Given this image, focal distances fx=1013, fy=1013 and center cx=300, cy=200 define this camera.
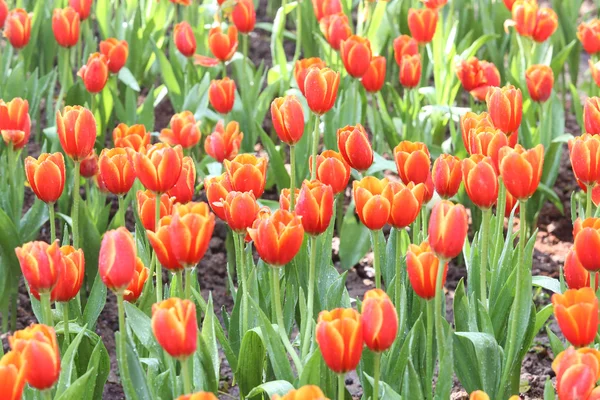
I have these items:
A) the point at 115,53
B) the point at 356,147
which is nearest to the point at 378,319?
the point at 356,147

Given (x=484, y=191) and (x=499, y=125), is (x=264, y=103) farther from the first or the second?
(x=484, y=191)

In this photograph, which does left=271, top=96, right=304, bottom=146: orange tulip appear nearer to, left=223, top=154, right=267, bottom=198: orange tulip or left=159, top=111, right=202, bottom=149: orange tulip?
left=223, top=154, right=267, bottom=198: orange tulip

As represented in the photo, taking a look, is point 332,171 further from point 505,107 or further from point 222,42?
point 222,42

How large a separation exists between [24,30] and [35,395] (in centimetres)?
196

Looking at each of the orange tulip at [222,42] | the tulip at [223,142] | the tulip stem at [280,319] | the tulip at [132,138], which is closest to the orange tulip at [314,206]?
the tulip stem at [280,319]

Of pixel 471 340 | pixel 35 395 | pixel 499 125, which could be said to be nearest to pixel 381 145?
pixel 499 125

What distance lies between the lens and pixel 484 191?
1.94 metres

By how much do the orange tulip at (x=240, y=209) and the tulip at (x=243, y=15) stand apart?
185cm

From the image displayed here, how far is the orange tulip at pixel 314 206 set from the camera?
1.88m

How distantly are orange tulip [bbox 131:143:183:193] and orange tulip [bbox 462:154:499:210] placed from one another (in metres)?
0.56

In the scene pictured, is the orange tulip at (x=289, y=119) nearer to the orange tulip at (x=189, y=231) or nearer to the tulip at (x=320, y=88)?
the tulip at (x=320, y=88)

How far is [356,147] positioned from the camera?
7.08 feet

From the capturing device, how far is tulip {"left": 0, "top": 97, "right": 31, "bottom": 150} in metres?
2.55

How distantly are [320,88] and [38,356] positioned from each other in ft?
3.15
